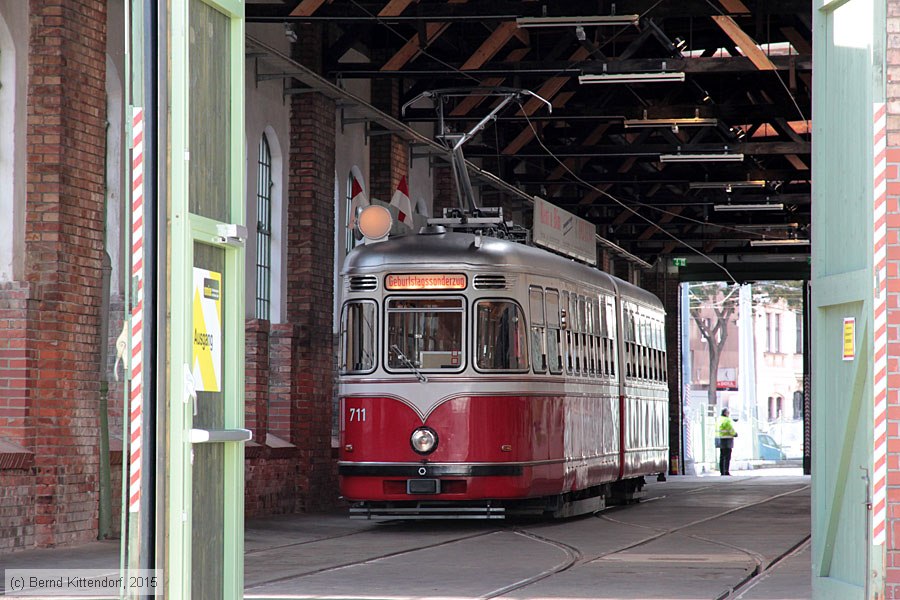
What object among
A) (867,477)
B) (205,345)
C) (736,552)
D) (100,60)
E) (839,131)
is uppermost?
(100,60)

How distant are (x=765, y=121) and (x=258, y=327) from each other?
10.9 m

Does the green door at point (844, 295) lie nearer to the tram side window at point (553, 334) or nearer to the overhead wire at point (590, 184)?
the tram side window at point (553, 334)

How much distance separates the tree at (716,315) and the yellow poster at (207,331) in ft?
205

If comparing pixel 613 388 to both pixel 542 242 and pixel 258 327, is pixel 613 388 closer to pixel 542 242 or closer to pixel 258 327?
pixel 542 242

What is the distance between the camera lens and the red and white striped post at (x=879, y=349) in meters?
7.21

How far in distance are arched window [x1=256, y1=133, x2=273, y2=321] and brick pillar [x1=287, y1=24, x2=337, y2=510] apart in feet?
0.96

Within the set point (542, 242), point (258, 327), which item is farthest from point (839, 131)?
point (258, 327)

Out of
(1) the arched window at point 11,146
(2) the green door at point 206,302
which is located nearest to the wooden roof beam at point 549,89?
(1) the arched window at point 11,146

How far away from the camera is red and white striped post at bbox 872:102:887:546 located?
7215 mm

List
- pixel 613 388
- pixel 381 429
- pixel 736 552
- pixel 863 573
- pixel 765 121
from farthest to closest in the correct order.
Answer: pixel 765 121 → pixel 613 388 → pixel 381 429 → pixel 736 552 → pixel 863 573

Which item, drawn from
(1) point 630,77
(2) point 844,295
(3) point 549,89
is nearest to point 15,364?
(2) point 844,295

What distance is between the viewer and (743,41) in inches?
803

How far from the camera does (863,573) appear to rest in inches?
293

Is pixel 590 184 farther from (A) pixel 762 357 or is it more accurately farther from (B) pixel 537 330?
(A) pixel 762 357
